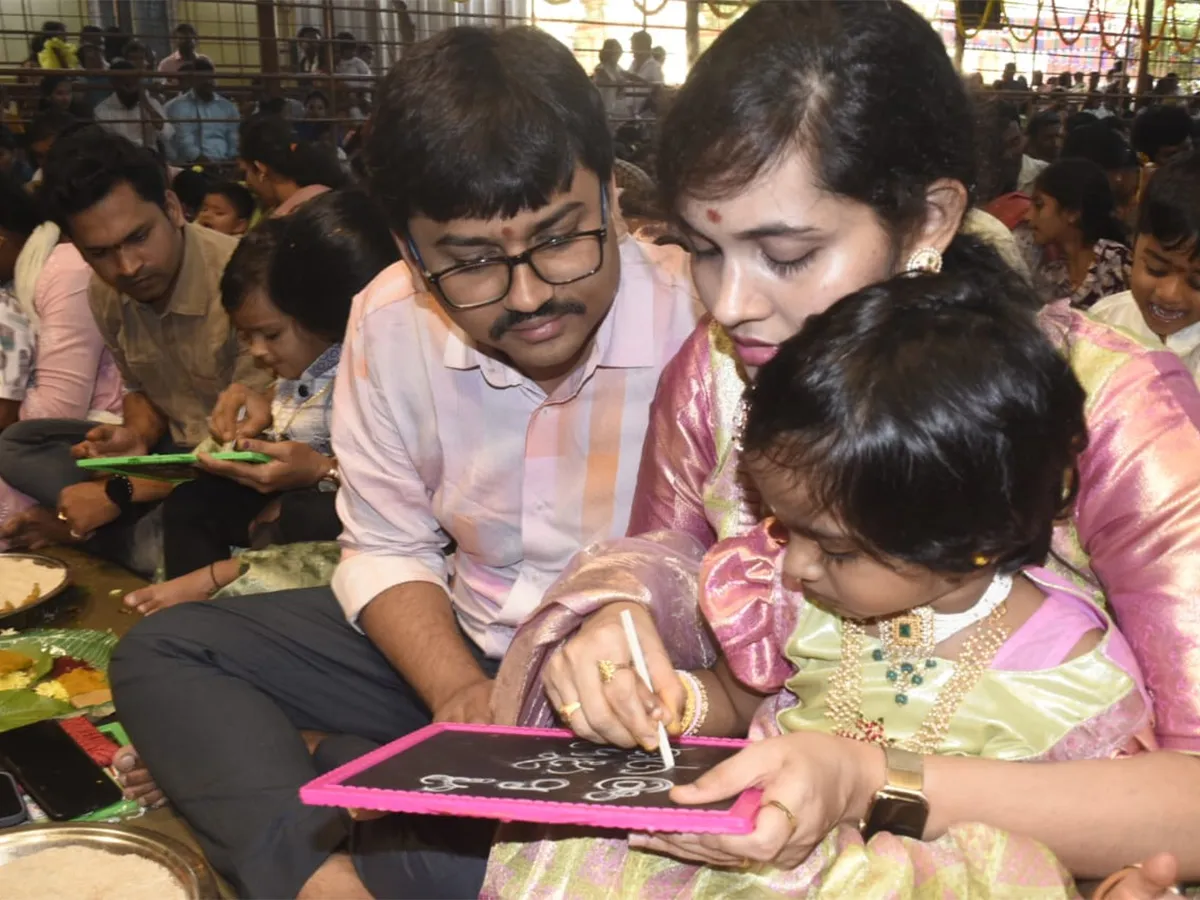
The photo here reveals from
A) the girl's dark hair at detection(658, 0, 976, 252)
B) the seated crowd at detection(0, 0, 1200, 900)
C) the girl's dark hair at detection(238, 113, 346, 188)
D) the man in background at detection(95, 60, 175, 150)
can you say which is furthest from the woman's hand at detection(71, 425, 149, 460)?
the man in background at detection(95, 60, 175, 150)

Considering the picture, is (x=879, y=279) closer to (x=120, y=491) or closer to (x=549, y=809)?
(x=549, y=809)

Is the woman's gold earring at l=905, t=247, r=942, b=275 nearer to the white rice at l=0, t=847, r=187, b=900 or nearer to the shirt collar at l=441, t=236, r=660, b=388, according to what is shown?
the shirt collar at l=441, t=236, r=660, b=388

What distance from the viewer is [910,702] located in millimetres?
1112

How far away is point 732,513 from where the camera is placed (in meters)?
1.36

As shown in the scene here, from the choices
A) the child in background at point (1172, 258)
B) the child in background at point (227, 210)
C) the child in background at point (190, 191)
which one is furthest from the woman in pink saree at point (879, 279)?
the child in background at point (190, 191)

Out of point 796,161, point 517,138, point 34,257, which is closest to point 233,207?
point 34,257

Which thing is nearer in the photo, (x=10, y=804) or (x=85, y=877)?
(x=85, y=877)

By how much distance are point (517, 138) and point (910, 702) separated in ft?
2.54

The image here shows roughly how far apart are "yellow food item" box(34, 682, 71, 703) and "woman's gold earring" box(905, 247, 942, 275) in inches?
73.3

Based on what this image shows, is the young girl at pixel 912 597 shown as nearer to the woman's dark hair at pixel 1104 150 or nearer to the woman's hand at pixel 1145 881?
the woman's hand at pixel 1145 881

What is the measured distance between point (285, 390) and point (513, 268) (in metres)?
1.33

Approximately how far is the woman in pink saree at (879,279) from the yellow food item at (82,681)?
58.5 inches

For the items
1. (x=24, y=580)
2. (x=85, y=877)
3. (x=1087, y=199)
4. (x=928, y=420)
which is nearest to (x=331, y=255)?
(x=24, y=580)

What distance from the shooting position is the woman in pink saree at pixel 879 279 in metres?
1.03
